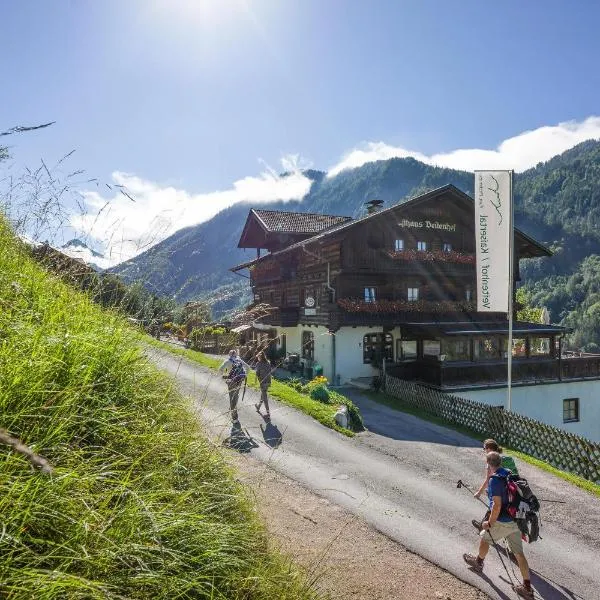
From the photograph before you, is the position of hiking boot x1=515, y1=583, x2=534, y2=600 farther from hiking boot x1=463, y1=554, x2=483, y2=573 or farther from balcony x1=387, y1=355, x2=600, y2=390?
balcony x1=387, y1=355, x2=600, y2=390

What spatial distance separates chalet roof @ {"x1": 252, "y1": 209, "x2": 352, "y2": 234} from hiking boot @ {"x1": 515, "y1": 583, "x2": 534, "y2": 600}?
2488 centimetres

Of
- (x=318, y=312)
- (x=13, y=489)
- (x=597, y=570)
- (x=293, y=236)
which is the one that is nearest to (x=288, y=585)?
(x=13, y=489)

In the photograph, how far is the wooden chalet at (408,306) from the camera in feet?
73.6

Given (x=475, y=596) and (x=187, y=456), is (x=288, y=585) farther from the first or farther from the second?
(x=475, y=596)

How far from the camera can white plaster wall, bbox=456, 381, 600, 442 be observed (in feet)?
71.7

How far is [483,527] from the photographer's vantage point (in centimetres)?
603

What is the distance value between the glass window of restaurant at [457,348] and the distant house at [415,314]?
5 centimetres

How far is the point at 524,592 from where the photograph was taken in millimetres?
5746

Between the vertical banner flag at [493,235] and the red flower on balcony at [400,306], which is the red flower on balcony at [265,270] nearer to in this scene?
the red flower on balcony at [400,306]

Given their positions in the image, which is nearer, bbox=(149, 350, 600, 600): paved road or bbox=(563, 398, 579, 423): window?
bbox=(149, 350, 600, 600): paved road

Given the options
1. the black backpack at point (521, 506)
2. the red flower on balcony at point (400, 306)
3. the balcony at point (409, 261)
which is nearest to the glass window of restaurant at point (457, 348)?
the red flower on balcony at point (400, 306)

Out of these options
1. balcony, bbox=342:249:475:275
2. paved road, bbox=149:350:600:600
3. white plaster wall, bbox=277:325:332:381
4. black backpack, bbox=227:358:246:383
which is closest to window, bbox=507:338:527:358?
balcony, bbox=342:249:475:275

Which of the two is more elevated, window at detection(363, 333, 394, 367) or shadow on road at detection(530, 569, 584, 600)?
window at detection(363, 333, 394, 367)

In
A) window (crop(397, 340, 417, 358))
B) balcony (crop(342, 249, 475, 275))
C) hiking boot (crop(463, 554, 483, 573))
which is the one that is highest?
balcony (crop(342, 249, 475, 275))
